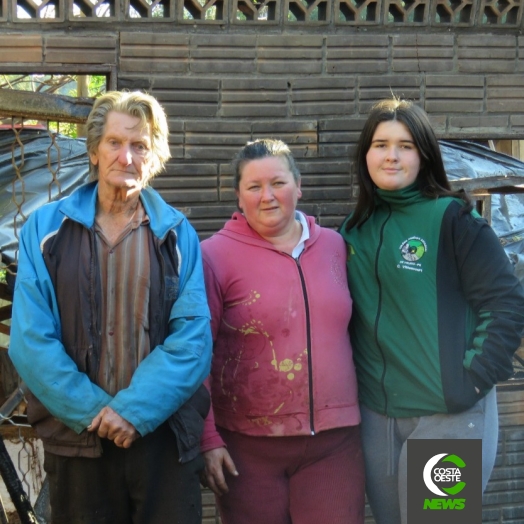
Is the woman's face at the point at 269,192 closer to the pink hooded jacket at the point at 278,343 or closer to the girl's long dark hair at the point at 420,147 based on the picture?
the pink hooded jacket at the point at 278,343

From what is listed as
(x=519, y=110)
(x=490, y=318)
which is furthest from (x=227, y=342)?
(x=519, y=110)

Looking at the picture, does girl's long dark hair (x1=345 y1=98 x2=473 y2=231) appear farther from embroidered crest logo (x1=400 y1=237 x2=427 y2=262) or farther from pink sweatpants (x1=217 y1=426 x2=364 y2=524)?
pink sweatpants (x1=217 y1=426 x2=364 y2=524)

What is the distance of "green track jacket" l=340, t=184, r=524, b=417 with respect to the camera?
2.90 metres

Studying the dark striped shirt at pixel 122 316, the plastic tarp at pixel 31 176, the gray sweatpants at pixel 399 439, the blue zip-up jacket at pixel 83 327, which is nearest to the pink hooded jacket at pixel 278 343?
the gray sweatpants at pixel 399 439

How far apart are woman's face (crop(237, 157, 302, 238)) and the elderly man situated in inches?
13.1

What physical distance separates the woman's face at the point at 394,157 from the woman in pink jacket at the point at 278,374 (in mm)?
323

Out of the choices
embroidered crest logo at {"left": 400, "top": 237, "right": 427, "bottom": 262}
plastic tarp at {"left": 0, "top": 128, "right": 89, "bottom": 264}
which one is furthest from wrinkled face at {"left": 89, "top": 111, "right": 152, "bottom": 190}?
plastic tarp at {"left": 0, "top": 128, "right": 89, "bottom": 264}

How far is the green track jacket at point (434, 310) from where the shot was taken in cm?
290

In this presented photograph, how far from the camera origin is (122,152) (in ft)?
9.40

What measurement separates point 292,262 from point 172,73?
1465mm

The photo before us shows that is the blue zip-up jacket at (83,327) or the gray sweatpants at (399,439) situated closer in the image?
the blue zip-up jacket at (83,327)

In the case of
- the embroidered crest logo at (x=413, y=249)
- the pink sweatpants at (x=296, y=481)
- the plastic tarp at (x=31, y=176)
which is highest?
the plastic tarp at (x=31, y=176)

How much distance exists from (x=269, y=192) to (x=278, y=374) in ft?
2.15

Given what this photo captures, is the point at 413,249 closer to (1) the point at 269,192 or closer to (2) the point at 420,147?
(2) the point at 420,147
